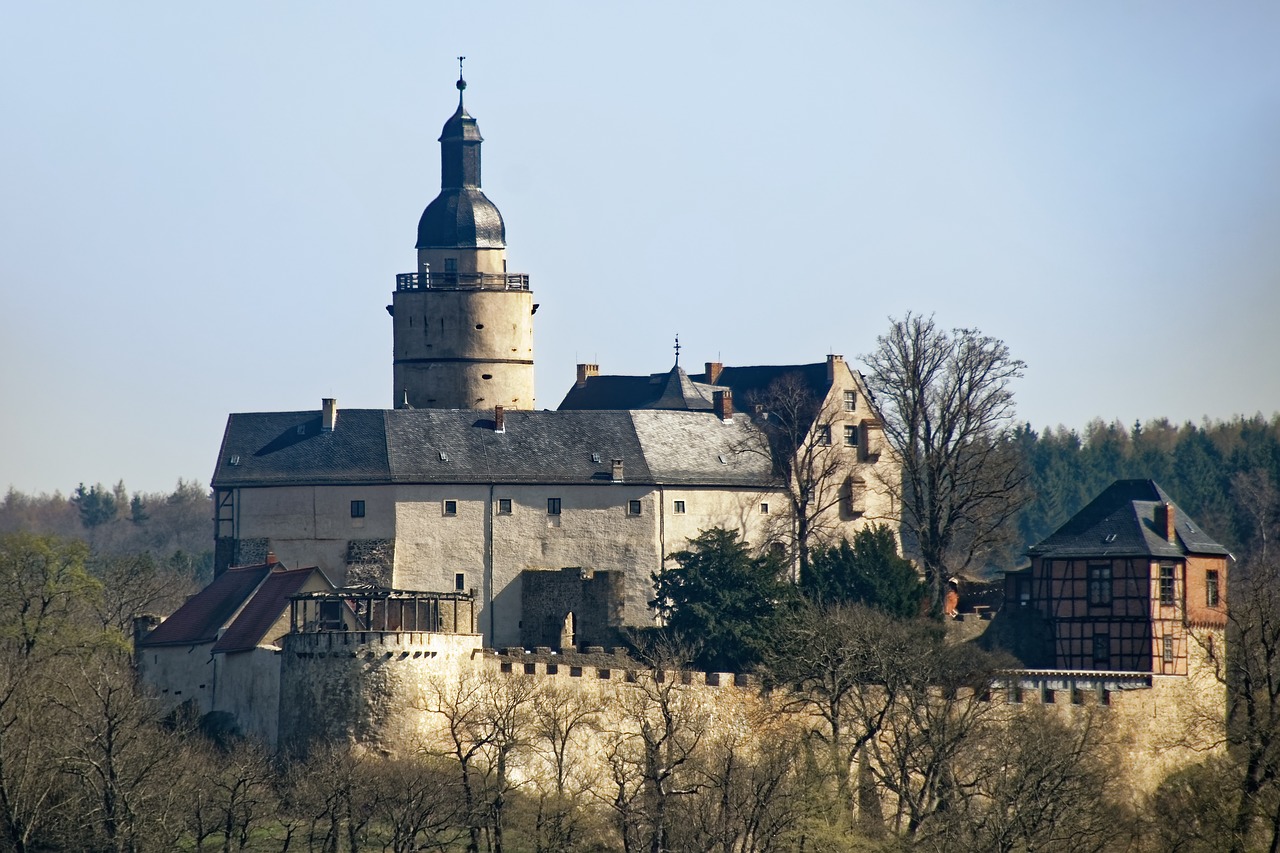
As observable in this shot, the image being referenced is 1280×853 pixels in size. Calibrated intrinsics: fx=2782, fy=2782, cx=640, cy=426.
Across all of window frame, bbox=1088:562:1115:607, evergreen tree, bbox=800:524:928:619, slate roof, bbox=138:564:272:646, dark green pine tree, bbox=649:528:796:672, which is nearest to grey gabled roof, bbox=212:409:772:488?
slate roof, bbox=138:564:272:646

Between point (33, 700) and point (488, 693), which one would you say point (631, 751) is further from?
point (33, 700)

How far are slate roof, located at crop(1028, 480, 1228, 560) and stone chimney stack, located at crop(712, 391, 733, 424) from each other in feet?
35.4

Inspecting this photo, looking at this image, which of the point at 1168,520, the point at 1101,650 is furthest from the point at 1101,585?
the point at 1168,520

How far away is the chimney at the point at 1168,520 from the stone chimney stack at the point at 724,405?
44.4 feet

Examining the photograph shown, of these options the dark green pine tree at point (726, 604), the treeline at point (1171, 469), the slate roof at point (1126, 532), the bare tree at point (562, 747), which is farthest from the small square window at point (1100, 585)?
the treeline at point (1171, 469)

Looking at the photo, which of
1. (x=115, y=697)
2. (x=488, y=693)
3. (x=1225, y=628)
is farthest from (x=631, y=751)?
(x=1225, y=628)

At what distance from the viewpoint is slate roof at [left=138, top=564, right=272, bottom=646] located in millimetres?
65938

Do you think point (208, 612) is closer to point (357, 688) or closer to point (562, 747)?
point (357, 688)

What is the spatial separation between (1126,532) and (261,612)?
2174cm

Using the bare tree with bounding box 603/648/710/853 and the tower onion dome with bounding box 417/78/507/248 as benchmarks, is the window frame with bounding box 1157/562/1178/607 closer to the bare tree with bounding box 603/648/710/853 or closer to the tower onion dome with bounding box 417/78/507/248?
the bare tree with bounding box 603/648/710/853

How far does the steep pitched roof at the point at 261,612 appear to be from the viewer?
63594 millimetres

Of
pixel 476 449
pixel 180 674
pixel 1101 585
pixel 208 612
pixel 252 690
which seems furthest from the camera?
pixel 476 449

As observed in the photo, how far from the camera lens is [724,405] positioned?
257 ft

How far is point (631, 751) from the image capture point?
61562mm
